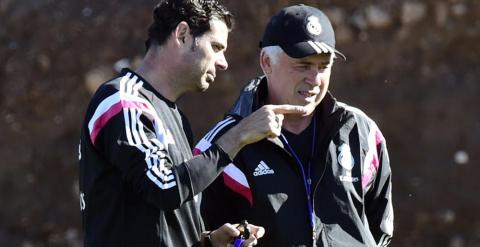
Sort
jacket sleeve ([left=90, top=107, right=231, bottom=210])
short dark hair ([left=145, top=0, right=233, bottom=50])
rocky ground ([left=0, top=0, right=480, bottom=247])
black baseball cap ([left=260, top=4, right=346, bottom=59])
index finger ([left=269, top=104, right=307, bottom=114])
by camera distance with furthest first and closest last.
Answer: rocky ground ([left=0, top=0, right=480, bottom=247]) → black baseball cap ([left=260, top=4, right=346, bottom=59]) → short dark hair ([left=145, top=0, right=233, bottom=50]) → index finger ([left=269, top=104, right=307, bottom=114]) → jacket sleeve ([left=90, top=107, right=231, bottom=210])

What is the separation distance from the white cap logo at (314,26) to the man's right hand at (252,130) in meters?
0.45

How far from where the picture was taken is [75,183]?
821cm

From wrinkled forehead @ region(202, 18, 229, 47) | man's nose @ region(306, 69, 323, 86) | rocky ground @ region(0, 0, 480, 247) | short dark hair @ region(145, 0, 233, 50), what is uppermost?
short dark hair @ region(145, 0, 233, 50)

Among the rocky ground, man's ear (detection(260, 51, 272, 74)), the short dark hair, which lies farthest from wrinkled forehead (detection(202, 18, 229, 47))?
the rocky ground

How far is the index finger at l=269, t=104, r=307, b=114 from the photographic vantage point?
402cm

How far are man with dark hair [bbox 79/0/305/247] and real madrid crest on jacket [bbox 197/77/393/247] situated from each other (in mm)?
182

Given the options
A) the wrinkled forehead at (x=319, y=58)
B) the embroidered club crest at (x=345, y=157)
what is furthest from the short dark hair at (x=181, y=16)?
A: the embroidered club crest at (x=345, y=157)

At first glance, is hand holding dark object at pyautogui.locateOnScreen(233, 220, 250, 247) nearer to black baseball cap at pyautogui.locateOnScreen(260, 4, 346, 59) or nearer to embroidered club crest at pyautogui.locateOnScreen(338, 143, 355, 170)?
embroidered club crest at pyautogui.locateOnScreen(338, 143, 355, 170)

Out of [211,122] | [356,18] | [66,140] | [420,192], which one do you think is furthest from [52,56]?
[420,192]

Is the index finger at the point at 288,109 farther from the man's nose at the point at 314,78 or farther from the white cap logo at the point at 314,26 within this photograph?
the white cap logo at the point at 314,26

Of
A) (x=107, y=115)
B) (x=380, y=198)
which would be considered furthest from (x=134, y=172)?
(x=380, y=198)

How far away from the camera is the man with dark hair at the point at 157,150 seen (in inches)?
149

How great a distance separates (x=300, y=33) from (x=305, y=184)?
59 centimetres

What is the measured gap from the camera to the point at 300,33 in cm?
428
